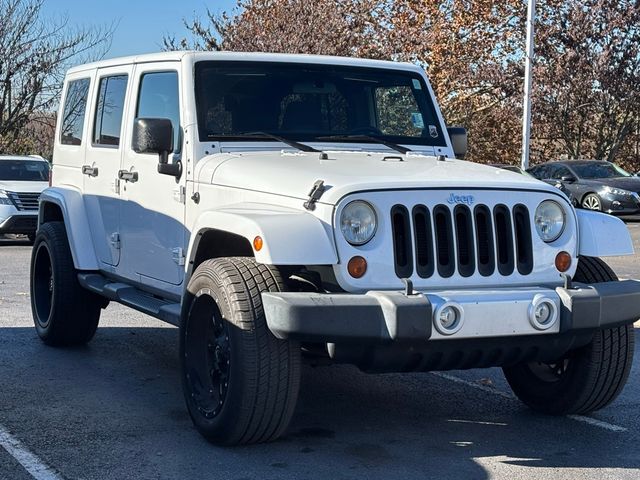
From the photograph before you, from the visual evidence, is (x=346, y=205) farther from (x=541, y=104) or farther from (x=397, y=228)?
(x=541, y=104)

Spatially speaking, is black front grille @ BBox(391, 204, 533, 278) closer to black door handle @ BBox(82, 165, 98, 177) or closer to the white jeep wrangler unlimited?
the white jeep wrangler unlimited

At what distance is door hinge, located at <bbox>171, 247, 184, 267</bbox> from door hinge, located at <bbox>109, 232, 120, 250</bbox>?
100 cm

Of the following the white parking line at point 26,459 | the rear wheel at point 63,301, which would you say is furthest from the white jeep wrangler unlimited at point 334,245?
the white parking line at point 26,459

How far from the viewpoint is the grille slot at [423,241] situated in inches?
209

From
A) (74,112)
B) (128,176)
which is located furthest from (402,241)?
(74,112)

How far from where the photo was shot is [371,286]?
5.23 m

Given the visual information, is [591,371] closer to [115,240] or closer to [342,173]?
[342,173]

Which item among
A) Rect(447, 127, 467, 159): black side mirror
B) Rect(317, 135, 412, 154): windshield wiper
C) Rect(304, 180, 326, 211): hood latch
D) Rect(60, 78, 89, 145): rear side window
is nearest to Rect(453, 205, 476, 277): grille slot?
Rect(304, 180, 326, 211): hood latch

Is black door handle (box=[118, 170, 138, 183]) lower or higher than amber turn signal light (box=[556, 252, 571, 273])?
higher

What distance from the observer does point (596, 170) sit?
25703 millimetres

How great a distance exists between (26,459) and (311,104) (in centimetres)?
274

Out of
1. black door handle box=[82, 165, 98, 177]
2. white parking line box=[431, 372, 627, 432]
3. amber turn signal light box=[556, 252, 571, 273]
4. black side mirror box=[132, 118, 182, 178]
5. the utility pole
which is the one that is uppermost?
the utility pole

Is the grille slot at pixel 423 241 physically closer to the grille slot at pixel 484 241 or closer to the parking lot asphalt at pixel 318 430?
the grille slot at pixel 484 241

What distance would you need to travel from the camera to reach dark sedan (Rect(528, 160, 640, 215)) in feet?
79.5
